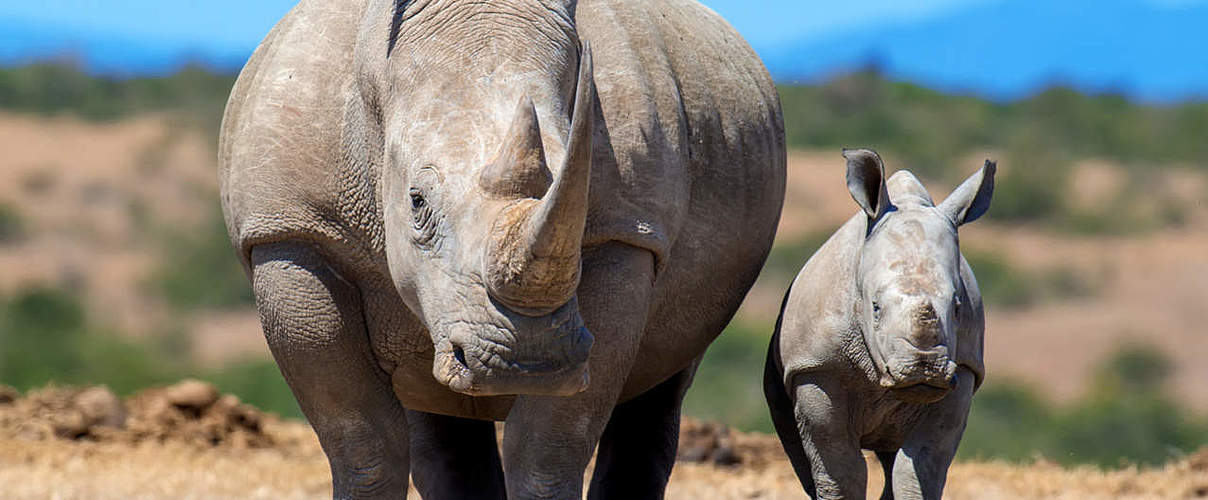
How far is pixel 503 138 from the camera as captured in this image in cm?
446

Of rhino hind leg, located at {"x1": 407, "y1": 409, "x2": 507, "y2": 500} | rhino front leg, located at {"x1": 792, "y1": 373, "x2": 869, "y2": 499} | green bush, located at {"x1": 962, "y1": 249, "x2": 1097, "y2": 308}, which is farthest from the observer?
green bush, located at {"x1": 962, "y1": 249, "x2": 1097, "y2": 308}

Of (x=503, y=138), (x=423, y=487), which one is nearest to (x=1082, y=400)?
(x=423, y=487)

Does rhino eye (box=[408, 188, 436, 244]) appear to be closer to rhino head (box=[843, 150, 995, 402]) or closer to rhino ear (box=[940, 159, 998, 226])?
rhino head (box=[843, 150, 995, 402])

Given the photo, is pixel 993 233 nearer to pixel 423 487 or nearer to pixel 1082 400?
pixel 1082 400

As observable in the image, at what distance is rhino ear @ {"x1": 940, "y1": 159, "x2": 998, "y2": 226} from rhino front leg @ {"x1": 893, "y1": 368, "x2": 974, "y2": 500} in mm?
499

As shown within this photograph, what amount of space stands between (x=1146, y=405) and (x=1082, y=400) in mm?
3303

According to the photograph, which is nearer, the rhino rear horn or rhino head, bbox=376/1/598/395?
rhino head, bbox=376/1/598/395

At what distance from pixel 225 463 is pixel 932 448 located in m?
3.88

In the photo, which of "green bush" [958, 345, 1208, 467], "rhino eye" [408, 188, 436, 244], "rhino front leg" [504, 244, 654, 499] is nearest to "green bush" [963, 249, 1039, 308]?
"green bush" [958, 345, 1208, 467]

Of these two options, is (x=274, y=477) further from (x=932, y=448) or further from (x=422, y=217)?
(x=422, y=217)

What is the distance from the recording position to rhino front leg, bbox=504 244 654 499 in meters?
5.12

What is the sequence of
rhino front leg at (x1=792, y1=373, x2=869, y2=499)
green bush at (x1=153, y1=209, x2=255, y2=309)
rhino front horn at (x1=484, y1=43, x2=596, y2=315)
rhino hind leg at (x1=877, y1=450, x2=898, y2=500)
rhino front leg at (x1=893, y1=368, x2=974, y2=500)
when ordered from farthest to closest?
green bush at (x1=153, y1=209, x2=255, y2=309) < rhino hind leg at (x1=877, y1=450, x2=898, y2=500) < rhino front leg at (x1=792, y1=373, x2=869, y2=499) < rhino front leg at (x1=893, y1=368, x2=974, y2=500) < rhino front horn at (x1=484, y1=43, x2=596, y2=315)

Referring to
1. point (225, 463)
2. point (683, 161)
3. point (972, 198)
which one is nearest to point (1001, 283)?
point (225, 463)

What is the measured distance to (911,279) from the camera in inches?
224
